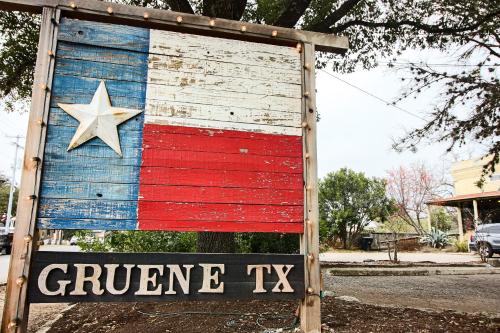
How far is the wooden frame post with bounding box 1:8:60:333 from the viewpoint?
2.39 m

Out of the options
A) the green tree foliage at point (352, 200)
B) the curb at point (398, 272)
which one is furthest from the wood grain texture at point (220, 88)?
the green tree foliage at point (352, 200)

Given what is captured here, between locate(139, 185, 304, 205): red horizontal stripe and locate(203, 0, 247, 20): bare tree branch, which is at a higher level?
locate(203, 0, 247, 20): bare tree branch

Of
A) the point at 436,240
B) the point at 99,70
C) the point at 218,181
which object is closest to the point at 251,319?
the point at 218,181

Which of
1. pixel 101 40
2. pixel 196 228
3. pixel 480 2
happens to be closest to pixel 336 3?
pixel 480 2

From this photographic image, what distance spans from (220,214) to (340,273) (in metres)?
6.69

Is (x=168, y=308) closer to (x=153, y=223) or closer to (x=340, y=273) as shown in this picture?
(x=153, y=223)

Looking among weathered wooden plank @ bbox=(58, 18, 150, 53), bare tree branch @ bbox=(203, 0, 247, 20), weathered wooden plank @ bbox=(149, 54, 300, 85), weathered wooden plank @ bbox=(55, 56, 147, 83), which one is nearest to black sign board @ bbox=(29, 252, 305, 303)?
weathered wooden plank @ bbox=(55, 56, 147, 83)

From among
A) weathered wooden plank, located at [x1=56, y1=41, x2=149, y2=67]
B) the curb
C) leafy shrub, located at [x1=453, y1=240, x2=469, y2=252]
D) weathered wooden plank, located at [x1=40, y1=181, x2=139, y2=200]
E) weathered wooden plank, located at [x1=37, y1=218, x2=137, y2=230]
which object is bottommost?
the curb

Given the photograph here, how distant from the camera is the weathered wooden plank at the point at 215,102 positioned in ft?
9.57

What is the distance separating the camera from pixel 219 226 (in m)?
2.79

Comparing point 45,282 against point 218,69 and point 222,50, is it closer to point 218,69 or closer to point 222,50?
point 218,69

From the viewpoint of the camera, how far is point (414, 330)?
3562mm

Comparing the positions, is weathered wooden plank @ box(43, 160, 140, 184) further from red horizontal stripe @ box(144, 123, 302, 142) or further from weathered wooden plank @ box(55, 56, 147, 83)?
weathered wooden plank @ box(55, 56, 147, 83)

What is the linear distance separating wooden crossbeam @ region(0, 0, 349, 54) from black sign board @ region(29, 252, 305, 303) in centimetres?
180
